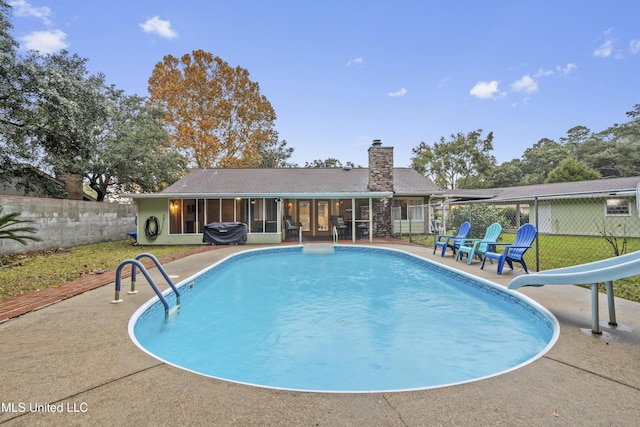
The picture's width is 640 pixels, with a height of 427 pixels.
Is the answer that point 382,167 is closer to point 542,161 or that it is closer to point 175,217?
point 175,217

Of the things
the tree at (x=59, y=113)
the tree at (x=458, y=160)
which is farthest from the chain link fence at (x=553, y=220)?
the tree at (x=59, y=113)

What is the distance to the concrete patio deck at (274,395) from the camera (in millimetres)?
1751

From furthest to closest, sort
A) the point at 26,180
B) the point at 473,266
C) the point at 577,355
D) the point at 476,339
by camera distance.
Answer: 1. the point at 26,180
2. the point at 473,266
3. the point at 476,339
4. the point at 577,355

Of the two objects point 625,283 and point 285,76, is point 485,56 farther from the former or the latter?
point 625,283

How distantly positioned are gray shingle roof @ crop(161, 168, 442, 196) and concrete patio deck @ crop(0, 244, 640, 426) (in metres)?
11.4

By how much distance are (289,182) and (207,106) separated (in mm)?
10655

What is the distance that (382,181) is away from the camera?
1491 cm

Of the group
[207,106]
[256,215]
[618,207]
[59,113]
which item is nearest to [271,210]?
[256,215]

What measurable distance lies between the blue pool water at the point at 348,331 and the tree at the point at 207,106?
1734 centimetres

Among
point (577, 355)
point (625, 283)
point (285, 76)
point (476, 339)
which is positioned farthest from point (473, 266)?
point (285, 76)

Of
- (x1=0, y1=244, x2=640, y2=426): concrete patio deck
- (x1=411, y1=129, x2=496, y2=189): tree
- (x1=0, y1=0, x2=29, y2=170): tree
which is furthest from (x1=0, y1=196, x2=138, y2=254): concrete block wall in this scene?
(x1=411, y1=129, x2=496, y2=189): tree

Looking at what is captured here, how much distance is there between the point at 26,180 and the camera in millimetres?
12281

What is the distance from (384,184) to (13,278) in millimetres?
12815

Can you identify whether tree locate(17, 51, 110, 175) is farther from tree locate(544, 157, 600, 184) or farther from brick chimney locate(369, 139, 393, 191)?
tree locate(544, 157, 600, 184)
